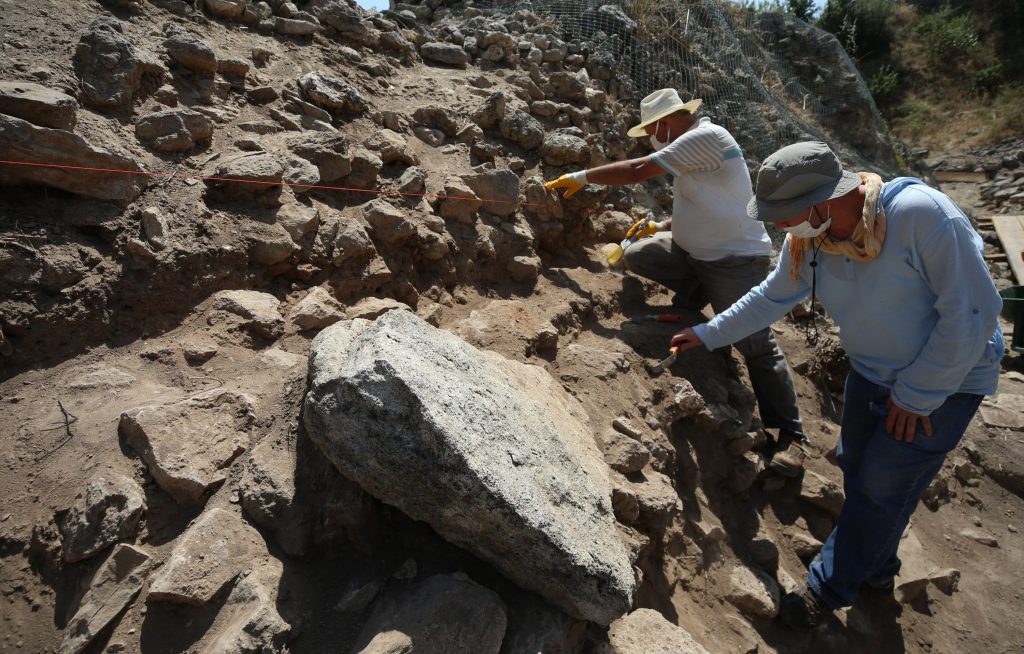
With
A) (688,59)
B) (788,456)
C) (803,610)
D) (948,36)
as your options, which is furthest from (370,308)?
(948,36)

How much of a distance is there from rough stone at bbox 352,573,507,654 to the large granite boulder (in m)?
0.12

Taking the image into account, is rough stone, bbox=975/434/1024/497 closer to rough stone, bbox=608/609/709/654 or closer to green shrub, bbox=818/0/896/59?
rough stone, bbox=608/609/709/654

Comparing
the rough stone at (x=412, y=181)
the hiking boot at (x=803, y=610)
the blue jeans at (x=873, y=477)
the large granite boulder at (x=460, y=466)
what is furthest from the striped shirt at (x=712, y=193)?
the large granite boulder at (x=460, y=466)

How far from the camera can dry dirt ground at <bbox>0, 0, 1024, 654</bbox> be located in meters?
1.94

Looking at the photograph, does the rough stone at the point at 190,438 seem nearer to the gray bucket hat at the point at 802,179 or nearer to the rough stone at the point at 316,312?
the rough stone at the point at 316,312

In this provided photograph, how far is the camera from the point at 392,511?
2.19 metres

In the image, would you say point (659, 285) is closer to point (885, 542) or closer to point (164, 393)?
point (885, 542)

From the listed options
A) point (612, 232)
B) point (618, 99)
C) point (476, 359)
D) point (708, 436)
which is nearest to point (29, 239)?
point (476, 359)

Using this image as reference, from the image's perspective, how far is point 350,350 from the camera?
7.00 feet

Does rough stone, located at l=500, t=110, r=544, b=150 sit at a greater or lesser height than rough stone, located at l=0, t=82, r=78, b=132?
lesser

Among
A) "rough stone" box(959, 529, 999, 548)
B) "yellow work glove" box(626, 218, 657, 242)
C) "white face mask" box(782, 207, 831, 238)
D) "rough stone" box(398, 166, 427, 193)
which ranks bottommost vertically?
"rough stone" box(959, 529, 999, 548)

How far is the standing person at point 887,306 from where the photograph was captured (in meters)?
2.11

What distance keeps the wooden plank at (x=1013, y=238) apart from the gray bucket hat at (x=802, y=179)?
7464mm

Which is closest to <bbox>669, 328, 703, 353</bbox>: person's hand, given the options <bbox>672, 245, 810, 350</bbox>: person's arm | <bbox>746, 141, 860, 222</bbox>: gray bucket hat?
<bbox>672, 245, 810, 350</bbox>: person's arm
